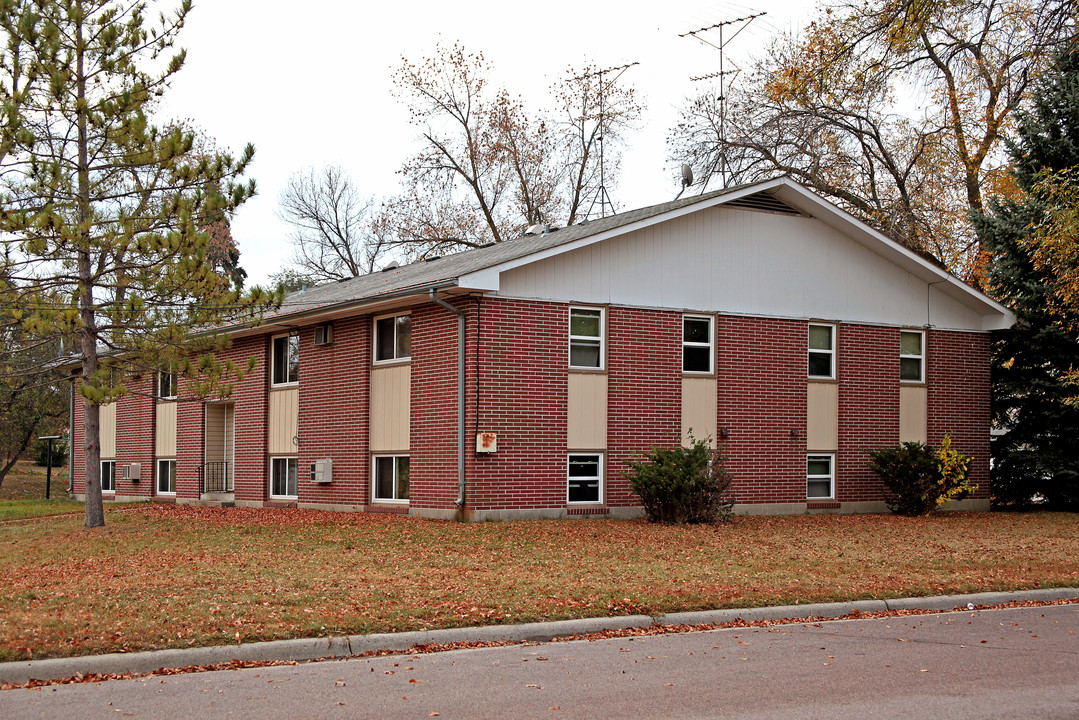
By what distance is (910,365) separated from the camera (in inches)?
941

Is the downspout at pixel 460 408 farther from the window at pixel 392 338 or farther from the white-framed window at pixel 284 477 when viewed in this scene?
the white-framed window at pixel 284 477

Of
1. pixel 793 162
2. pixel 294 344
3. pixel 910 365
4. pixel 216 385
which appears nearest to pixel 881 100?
pixel 793 162

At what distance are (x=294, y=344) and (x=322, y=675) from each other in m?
16.6

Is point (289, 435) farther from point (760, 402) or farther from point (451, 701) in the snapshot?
point (451, 701)

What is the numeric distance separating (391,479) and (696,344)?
633 cm

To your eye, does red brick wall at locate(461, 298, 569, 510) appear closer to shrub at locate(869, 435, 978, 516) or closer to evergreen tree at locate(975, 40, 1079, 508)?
shrub at locate(869, 435, 978, 516)

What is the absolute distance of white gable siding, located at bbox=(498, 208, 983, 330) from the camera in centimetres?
2025

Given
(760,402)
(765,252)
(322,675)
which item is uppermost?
(765,252)

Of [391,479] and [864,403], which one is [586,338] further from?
[864,403]

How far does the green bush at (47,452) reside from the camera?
50344 mm

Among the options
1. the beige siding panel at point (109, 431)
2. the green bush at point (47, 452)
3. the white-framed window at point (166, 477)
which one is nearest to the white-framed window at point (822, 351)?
the white-framed window at point (166, 477)

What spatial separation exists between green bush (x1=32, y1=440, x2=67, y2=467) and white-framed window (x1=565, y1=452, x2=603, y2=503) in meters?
34.7

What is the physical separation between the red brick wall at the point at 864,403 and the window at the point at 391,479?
8789 mm

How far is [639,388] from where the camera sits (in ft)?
68.2
